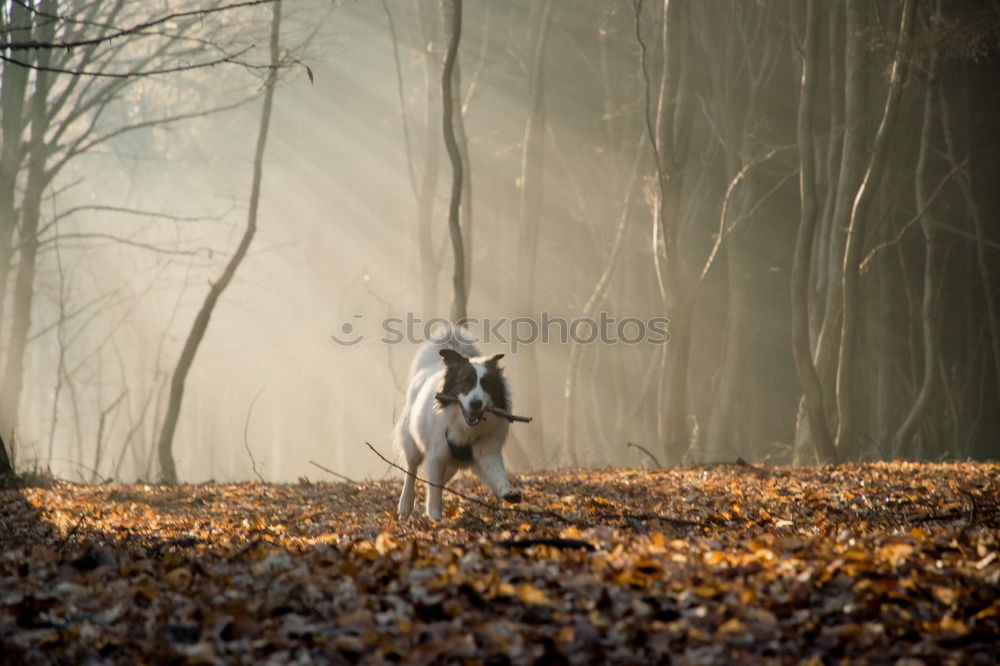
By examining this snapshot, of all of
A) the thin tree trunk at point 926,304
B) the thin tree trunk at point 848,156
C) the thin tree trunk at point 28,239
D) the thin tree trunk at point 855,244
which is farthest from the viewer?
the thin tree trunk at point 28,239

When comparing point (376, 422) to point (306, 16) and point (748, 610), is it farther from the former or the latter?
point (748, 610)

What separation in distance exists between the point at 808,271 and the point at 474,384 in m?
8.13

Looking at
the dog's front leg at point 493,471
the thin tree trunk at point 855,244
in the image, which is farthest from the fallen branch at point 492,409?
the thin tree trunk at point 855,244

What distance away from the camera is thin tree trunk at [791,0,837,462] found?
1366cm

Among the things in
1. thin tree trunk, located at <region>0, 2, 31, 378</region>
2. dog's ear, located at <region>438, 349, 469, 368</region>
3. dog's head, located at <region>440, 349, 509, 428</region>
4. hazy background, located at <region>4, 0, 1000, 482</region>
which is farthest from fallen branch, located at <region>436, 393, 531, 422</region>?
thin tree trunk, located at <region>0, 2, 31, 378</region>

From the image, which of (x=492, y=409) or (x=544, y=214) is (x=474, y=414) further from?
(x=544, y=214)

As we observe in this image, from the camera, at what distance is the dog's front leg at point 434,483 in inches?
321

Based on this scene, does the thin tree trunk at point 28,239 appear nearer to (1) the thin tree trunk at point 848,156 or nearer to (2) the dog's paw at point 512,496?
(2) the dog's paw at point 512,496

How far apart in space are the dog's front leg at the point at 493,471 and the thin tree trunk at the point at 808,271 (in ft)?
23.5

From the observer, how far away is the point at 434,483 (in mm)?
8203

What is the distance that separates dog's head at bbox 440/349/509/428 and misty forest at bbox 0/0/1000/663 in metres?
0.78

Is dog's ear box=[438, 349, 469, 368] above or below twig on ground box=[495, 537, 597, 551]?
above
